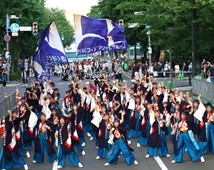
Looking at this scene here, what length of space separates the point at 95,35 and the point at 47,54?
297 centimetres

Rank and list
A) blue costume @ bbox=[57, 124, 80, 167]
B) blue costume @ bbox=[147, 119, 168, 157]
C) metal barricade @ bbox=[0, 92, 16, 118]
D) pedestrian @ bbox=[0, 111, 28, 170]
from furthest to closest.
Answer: metal barricade @ bbox=[0, 92, 16, 118]
blue costume @ bbox=[147, 119, 168, 157]
blue costume @ bbox=[57, 124, 80, 167]
pedestrian @ bbox=[0, 111, 28, 170]

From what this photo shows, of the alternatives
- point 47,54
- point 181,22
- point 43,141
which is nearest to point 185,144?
point 43,141

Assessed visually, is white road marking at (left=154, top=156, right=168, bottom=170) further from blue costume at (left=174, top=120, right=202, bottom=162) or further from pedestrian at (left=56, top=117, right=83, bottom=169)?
pedestrian at (left=56, top=117, right=83, bottom=169)

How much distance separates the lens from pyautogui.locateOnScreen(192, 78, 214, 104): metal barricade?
25.9 m

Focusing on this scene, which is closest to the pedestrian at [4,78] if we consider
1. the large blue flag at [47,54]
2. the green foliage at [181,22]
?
the green foliage at [181,22]

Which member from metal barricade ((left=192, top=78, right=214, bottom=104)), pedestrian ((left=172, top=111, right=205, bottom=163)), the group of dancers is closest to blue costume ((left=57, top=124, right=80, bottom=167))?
the group of dancers

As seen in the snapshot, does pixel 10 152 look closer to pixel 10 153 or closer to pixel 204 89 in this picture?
pixel 10 153

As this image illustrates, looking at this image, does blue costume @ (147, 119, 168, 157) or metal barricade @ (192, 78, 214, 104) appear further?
metal barricade @ (192, 78, 214, 104)

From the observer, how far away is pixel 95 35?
22.8 meters

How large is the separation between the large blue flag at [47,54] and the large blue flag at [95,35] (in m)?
1.35

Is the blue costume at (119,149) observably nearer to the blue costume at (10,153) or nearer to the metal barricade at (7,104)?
the blue costume at (10,153)

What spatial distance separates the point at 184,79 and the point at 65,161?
32345 mm

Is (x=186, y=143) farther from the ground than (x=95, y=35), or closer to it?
closer to it

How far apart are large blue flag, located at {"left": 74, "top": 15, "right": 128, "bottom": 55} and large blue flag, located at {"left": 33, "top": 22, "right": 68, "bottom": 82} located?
1354 mm
